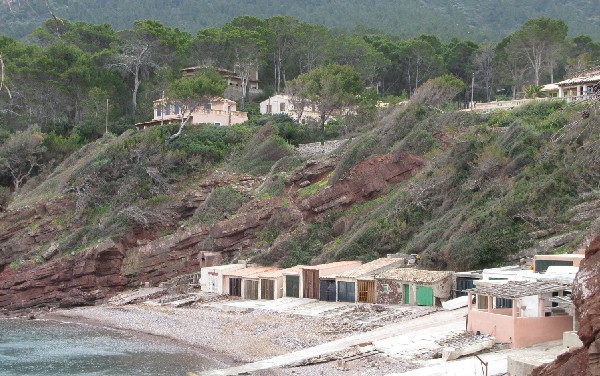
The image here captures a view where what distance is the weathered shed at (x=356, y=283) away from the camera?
42406 mm

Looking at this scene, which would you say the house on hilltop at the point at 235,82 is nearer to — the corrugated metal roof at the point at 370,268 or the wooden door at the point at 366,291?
the corrugated metal roof at the point at 370,268

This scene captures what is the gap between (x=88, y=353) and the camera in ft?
122

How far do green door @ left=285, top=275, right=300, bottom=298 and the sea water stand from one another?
8.93 metres

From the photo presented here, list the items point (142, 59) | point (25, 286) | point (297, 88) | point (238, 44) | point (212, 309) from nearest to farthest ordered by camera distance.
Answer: point (212, 309)
point (25, 286)
point (297, 88)
point (142, 59)
point (238, 44)

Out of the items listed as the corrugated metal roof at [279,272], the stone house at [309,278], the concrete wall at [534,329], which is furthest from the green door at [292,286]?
the concrete wall at [534,329]

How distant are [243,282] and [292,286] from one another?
11.1 ft

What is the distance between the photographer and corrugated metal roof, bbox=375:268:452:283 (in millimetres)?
40031

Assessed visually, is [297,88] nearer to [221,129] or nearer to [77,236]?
[221,129]

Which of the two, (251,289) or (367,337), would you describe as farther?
(251,289)

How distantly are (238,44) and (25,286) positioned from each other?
34.8 metres

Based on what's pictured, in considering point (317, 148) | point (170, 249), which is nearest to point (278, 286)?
point (170, 249)

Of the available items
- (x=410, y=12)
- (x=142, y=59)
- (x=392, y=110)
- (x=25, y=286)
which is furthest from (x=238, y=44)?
(x=410, y=12)

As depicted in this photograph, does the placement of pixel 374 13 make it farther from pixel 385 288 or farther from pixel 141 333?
pixel 141 333

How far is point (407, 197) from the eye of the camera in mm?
49781
